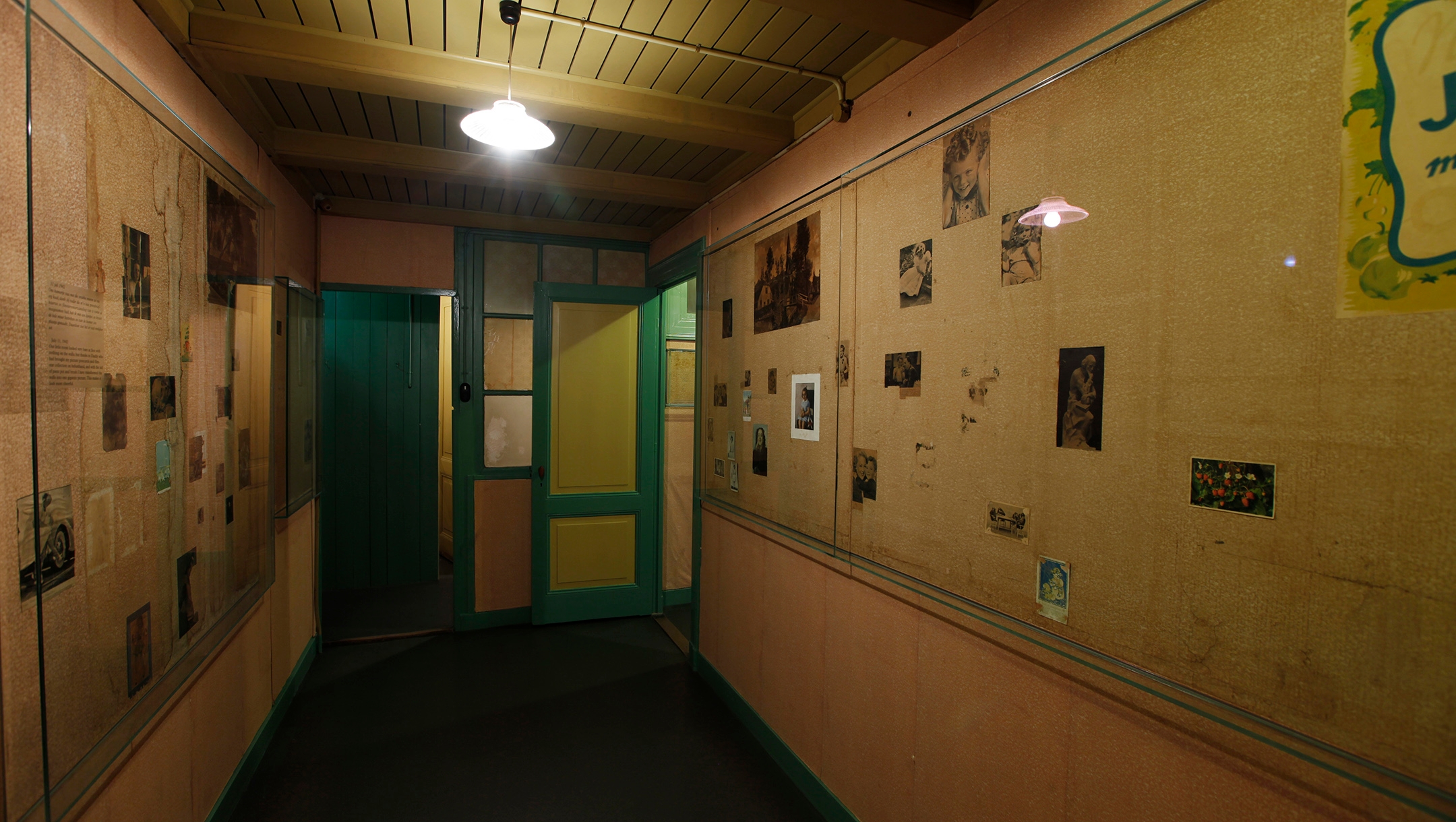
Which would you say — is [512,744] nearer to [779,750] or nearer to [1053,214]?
[779,750]

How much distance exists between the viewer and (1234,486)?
1.25 m

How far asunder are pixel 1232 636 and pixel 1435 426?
0.49 metres

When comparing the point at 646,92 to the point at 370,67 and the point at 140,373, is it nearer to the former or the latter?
the point at 370,67

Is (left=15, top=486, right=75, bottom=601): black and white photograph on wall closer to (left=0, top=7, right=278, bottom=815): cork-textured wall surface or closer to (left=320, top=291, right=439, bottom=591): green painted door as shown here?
(left=0, top=7, right=278, bottom=815): cork-textured wall surface

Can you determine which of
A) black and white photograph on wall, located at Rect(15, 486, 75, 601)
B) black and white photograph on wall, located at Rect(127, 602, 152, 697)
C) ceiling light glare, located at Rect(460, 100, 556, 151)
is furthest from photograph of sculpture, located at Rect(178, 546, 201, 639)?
ceiling light glare, located at Rect(460, 100, 556, 151)

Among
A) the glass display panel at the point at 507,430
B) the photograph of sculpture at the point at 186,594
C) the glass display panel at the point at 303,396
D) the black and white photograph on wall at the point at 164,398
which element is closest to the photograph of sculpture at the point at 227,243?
the black and white photograph on wall at the point at 164,398

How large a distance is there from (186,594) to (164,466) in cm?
45

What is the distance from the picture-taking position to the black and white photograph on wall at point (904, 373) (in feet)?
6.78

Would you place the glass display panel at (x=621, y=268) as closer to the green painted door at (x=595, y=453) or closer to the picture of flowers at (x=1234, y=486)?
the green painted door at (x=595, y=453)

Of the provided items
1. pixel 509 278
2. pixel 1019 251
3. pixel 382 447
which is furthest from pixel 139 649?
pixel 382 447

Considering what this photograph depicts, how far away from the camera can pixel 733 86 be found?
2.69 meters

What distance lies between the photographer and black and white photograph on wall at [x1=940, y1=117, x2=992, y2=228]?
182 centimetres

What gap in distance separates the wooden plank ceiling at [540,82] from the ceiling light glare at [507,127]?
0.32 meters

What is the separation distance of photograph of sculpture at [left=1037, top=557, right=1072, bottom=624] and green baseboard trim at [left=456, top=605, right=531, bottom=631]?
3.95 meters
